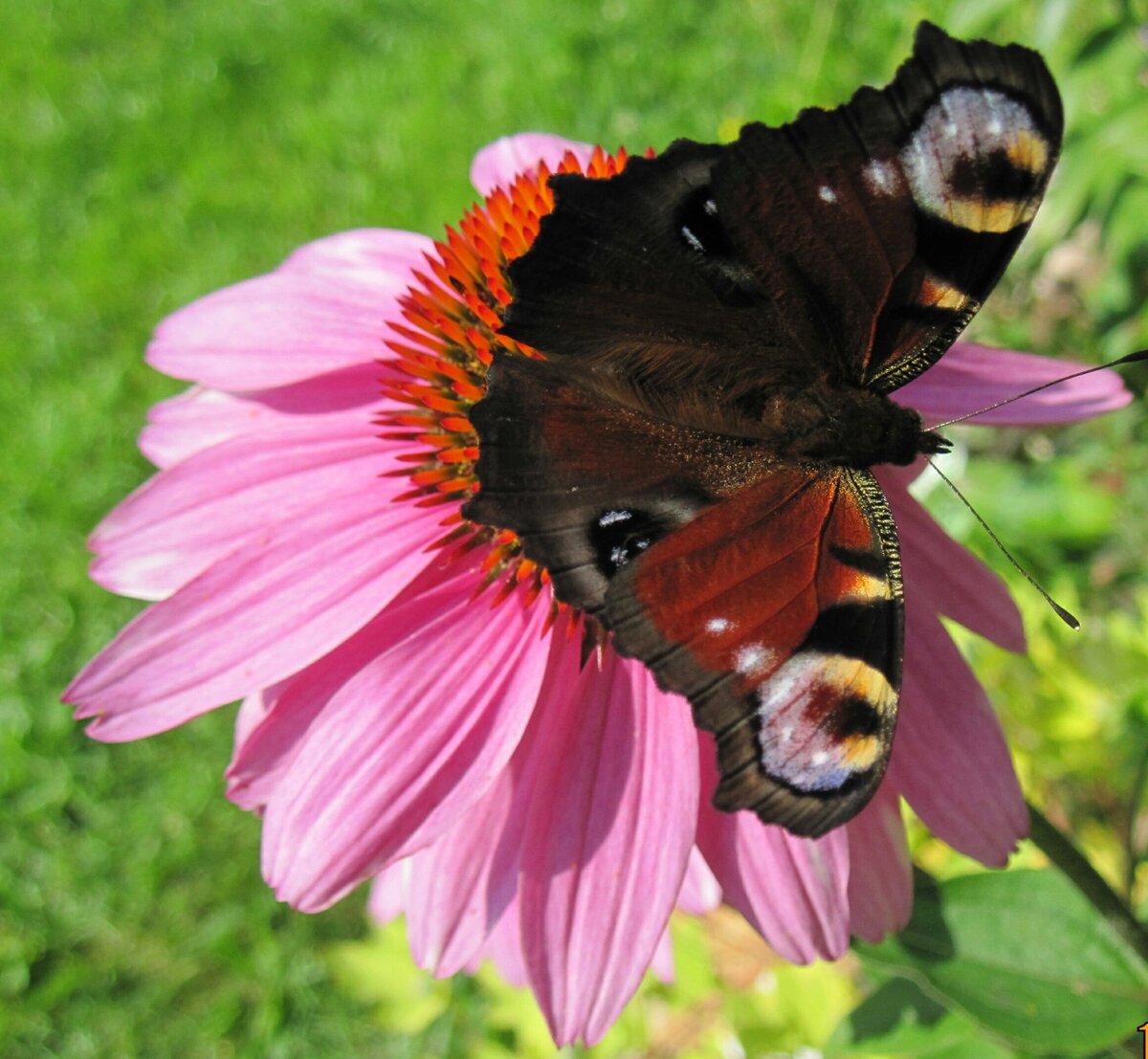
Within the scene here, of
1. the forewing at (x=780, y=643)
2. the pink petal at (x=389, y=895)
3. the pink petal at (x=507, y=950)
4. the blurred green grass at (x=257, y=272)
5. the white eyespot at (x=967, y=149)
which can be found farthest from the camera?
the blurred green grass at (x=257, y=272)

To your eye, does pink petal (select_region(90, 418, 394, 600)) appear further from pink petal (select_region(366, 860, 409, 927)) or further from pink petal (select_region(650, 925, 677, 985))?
pink petal (select_region(650, 925, 677, 985))

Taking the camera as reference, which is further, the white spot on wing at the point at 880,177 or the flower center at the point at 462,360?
the flower center at the point at 462,360

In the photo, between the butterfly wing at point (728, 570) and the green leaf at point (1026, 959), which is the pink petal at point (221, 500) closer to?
the butterfly wing at point (728, 570)

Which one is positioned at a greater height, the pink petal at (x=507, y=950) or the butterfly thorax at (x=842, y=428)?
the butterfly thorax at (x=842, y=428)

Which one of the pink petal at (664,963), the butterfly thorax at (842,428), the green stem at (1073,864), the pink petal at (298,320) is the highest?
the pink petal at (298,320)

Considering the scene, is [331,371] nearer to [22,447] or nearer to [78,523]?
[78,523]

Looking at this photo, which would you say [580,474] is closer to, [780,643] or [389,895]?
[780,643]

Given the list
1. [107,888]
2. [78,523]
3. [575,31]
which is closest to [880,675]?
[107,888]

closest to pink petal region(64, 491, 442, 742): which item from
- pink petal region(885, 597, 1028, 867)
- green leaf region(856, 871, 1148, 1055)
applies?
pink petal region(885, 597, 1028, 867)

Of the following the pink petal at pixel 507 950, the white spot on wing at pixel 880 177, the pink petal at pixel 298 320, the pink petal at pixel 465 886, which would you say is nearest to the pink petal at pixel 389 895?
the pink petal at pixel 507 950
